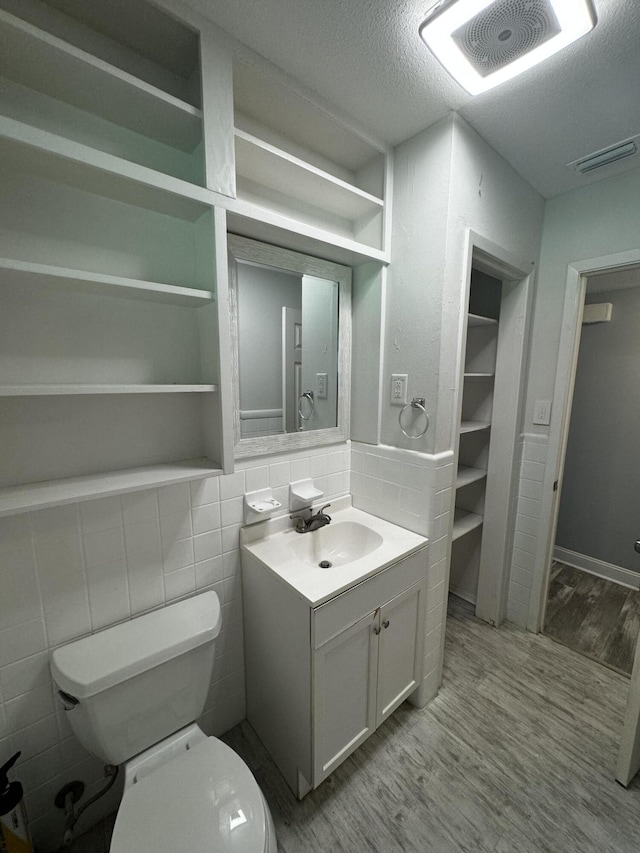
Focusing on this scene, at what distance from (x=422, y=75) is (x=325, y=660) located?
6.49 feet

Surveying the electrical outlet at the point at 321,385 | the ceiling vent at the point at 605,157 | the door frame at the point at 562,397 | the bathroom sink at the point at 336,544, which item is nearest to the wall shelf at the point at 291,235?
the electrical outlet at the point at 321,385

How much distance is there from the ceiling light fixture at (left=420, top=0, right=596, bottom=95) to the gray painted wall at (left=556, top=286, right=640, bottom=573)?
2189 millimetres

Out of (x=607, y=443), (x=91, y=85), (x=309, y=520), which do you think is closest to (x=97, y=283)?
(x=91, y=85)

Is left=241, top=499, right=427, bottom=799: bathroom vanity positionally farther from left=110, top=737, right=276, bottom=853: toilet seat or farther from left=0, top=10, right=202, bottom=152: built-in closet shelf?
left=0, top=10, right=202, bottom=152: built-in closet shelf

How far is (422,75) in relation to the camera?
1112 millimetres

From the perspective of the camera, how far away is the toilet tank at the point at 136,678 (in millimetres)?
946

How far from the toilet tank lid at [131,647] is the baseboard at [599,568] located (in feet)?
9.60

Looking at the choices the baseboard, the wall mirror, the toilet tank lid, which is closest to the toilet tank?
the toilet tank lid

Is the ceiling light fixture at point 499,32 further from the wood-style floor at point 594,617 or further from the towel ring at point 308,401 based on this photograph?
the wood-style floor at point 594,617

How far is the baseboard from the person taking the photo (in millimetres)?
2498

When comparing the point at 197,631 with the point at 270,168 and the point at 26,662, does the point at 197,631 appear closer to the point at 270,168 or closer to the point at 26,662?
the point at 26,662

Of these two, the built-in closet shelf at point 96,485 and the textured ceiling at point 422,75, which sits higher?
the textured ceiling at point 422,75

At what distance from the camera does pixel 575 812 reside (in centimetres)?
123

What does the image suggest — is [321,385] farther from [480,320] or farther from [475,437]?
[475,437]
